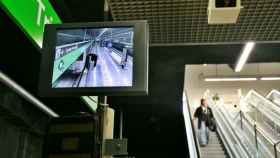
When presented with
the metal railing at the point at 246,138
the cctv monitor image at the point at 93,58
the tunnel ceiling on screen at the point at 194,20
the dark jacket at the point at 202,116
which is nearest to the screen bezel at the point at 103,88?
the cctv monitor image at the point at 93,58

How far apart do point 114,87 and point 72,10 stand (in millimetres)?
3861

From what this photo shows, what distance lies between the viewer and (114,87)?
8.73 feet

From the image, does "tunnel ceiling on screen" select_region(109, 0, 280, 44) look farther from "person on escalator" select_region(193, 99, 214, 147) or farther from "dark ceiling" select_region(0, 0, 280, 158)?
"person on escalator" select_region(193, 99, 214, 147)

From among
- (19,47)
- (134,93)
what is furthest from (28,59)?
(134,93)

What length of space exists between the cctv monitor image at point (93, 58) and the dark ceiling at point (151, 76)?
1.04 metres

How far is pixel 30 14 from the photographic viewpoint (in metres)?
3.30

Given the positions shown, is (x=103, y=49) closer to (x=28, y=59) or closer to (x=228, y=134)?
(x=28, y=59)

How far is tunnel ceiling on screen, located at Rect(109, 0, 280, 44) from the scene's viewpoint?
3590mm

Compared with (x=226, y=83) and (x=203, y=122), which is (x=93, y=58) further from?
(x=226, y=83)

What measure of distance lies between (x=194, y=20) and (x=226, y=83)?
15571mm

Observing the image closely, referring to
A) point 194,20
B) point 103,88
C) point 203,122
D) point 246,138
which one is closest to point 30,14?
point 103,88

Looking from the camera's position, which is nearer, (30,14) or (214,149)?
(30,14)

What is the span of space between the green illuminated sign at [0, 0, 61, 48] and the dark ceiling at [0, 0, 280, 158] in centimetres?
35

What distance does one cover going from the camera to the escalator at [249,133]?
26.2ft
